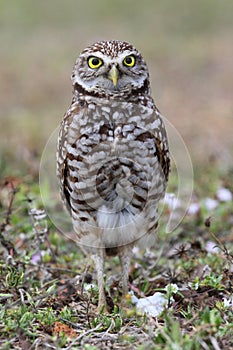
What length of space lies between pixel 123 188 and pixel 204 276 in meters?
0.85

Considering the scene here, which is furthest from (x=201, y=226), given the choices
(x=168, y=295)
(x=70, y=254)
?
(x=168, y=295)

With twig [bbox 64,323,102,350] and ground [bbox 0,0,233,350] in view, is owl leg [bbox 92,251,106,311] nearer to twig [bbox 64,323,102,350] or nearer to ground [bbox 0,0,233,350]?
ground [bbox 0,0,233,350]

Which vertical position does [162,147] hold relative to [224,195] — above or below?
above

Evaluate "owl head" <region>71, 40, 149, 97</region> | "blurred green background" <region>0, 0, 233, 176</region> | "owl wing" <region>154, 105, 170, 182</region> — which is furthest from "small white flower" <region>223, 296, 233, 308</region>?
"blurred green background" <region>0, 0, 233, 176</region>

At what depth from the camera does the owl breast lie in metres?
4.23

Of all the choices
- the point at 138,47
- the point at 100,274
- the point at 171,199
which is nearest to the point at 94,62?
the point at 100,274

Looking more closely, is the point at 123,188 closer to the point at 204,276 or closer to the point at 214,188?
the point at 204,276

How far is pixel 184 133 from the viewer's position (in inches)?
406

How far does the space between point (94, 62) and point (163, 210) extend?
2.50 metres

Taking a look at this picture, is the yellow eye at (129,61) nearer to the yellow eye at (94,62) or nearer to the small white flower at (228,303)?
the yellow eye at (94,62)

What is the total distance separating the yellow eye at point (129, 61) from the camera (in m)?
4.18

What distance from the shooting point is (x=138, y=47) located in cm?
1548

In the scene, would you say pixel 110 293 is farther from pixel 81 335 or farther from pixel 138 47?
pixel 138 47

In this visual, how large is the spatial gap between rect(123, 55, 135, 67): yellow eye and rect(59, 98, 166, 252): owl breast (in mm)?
260
